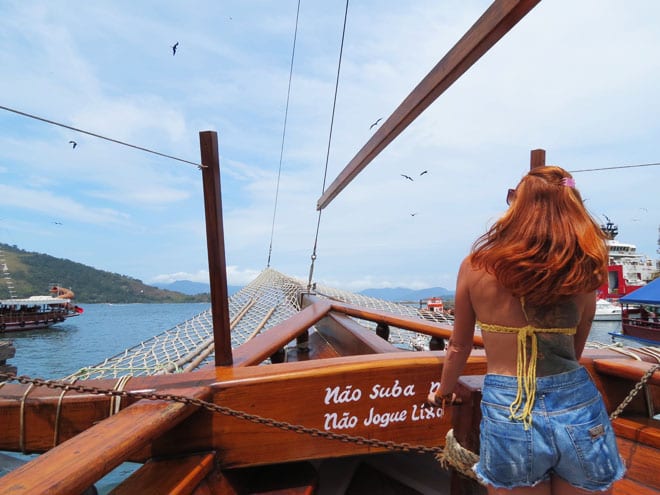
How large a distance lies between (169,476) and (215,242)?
0.93 meters

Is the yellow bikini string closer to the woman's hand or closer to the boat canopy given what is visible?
the woman's hand

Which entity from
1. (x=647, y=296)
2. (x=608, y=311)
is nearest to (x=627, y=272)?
(x=608, y=311)

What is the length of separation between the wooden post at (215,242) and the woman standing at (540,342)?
1.16 meters

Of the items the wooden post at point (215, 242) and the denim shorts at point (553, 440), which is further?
the wooden post at point (215, 242)

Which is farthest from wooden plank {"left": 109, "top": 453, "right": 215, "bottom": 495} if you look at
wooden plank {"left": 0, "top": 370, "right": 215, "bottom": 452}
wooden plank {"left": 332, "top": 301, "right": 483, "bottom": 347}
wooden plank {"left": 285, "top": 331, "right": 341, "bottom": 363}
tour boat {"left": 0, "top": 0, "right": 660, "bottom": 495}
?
wooden plank {"left": 285, "top": 331, "right": 341, "bottom": 363}

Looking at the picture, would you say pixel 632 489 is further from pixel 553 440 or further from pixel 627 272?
pixel 627 272

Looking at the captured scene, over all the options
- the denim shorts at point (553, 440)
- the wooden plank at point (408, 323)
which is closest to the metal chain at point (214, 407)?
the denim shorts at point (553, 440)

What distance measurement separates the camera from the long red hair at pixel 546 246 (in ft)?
3.41

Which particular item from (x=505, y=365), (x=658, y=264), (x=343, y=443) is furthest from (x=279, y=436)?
(x=658, y=264)

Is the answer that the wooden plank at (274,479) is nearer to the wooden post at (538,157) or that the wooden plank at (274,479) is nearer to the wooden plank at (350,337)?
the wooden plank at (350,337)

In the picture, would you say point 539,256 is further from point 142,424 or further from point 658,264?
point 658,264

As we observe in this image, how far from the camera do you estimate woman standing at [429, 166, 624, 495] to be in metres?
1.05

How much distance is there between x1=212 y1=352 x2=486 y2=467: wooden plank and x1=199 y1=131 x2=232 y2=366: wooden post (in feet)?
0.67

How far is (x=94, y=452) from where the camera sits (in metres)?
1.10
